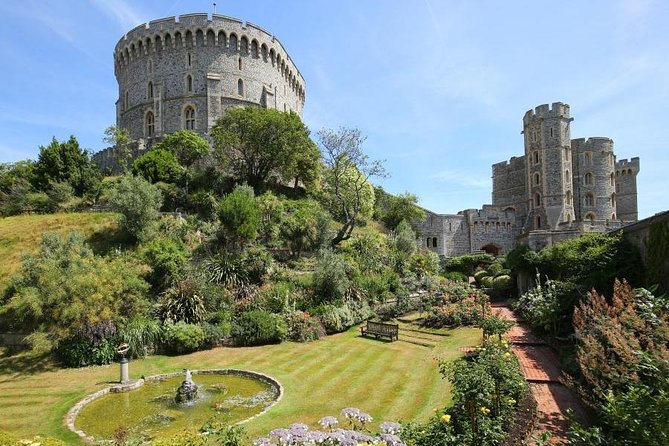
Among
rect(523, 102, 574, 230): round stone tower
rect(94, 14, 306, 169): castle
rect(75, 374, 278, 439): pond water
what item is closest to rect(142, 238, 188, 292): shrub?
rect(75, 374, 278, 439): pond water

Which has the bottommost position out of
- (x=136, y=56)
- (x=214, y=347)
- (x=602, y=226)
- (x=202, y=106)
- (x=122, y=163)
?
(x=214, y=347)

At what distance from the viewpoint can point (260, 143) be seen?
32.0 meters

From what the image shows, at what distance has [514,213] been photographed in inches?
1898

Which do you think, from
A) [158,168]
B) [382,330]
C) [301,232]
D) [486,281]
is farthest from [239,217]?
[486,281]

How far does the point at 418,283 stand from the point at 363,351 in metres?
11.2

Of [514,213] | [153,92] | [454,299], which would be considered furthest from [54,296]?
[514,213]

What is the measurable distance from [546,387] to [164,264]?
15963mm

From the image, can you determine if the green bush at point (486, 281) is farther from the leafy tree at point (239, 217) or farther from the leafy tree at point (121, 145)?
the leafy tree at point (121, 145)

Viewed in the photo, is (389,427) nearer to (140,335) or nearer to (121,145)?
(140,335)

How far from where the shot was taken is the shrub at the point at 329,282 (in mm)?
20109

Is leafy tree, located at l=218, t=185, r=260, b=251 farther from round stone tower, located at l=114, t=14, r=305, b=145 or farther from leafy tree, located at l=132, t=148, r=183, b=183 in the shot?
round stone tower, located at l=114, t=14, r=305, b=145

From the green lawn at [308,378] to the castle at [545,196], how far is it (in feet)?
98.6

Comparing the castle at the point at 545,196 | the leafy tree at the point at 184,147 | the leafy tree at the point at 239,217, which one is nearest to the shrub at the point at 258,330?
the leafy tree at the point at 239,217

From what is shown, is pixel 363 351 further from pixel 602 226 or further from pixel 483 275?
pixel 602 226
